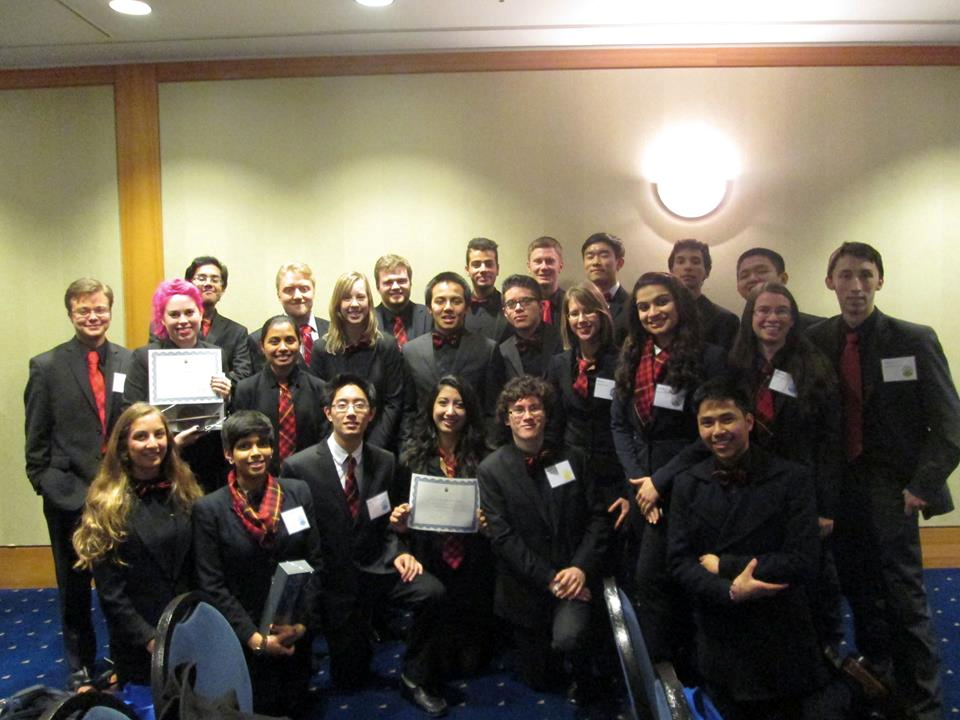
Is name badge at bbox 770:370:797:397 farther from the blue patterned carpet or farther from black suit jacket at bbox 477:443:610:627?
the blue patterned carpet

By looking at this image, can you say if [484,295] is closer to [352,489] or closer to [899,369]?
[352,489]

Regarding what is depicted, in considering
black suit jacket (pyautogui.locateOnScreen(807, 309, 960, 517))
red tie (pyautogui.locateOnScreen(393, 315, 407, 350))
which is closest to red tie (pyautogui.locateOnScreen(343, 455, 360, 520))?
red tie (pyautogui.locateOnScreen(393, 315, 407, 350))

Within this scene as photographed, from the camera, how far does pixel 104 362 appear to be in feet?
Result: 12.1

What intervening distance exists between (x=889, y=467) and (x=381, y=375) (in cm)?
220

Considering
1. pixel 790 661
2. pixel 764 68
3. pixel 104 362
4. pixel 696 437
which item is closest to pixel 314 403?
pixel 104 362

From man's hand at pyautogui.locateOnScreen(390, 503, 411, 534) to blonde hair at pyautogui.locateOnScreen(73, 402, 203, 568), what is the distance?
2.65 feet

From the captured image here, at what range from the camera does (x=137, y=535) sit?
2.80m

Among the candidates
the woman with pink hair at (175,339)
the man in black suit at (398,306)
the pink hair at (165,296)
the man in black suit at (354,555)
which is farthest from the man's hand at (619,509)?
the pink hair at (165,296)

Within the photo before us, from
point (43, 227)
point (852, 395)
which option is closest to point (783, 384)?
point (852, 395)

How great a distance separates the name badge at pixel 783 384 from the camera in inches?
114

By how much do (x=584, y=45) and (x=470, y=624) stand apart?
3.36m

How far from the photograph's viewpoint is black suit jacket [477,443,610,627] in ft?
10.2

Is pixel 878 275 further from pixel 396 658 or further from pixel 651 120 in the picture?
pixel 396 658

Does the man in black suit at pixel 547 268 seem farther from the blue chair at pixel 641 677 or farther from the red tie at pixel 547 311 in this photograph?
the blue chair at pixel 641 677
